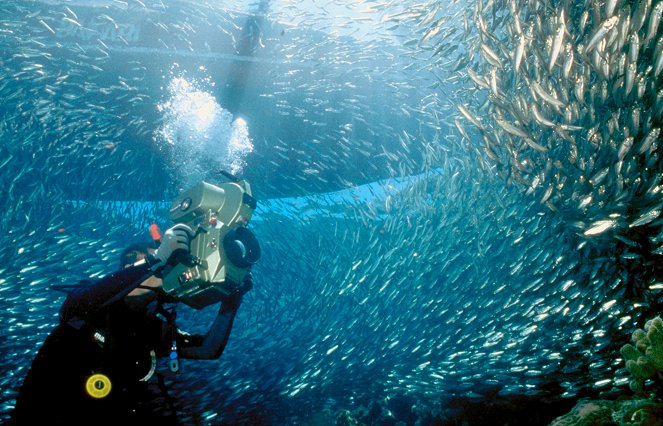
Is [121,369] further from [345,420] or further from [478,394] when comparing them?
[478,394]

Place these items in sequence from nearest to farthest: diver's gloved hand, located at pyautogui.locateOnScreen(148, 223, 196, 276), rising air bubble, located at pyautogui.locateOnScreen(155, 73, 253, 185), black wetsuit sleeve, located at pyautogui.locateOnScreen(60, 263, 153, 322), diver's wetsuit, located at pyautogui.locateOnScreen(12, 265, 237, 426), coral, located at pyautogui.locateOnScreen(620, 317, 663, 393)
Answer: diver's wetsuit, located at pyautogui.locateOnScreen(12, 265, 237, 426)
black wetsuit sleeve, located at pyautogui.locateOnScreen(60, 263, 153, 322)
diver's gloved hand, located at pyautogui.locateOnScreen(148, 223, 196, 276)
coral, located at pyautogui.locateOnScreen(620, 317, 663, 393)
rising air bubble, located at pyautogui.locateOnScreen(155, 73, 253, 185)

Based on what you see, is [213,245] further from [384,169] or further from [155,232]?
[384,169]

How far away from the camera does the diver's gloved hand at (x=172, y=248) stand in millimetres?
2391

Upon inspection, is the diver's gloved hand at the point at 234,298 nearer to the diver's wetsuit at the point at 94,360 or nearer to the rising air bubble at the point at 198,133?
the diver's wetsuit at the point at 94,360

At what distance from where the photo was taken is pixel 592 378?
6.54 meters

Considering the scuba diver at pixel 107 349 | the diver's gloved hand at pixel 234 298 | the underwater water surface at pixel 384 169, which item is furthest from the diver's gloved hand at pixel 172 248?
the underwater water surface at pixel 384 169

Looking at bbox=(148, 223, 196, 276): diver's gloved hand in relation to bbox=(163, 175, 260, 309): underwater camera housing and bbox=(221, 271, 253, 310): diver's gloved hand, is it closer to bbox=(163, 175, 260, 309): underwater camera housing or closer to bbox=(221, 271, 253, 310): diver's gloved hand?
bbox=(163, 175, 260, 309): underwater camera housing

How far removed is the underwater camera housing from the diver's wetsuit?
28 centimetres

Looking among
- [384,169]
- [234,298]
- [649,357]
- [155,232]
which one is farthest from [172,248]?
[384,169]

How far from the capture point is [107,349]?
214 cm

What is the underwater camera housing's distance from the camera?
2.49 m

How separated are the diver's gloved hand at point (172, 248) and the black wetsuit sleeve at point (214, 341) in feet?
2.09

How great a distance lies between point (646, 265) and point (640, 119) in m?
2.60

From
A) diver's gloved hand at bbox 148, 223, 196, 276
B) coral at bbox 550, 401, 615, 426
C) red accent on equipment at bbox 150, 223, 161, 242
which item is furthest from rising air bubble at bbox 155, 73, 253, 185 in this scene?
coral at bbox 550, 401, 615, 426
